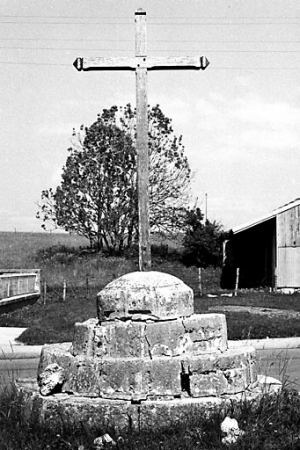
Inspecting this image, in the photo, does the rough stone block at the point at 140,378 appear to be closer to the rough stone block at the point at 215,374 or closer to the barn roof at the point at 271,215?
the rough stone block at the point at 215,374

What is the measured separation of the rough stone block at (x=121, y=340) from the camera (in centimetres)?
630

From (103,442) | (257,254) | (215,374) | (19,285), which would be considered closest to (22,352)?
(215,374)

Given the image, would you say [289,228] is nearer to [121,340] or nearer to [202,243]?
[202,243]

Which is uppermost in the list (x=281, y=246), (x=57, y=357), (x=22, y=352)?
(x=281, y=246)

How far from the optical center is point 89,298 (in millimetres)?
24984

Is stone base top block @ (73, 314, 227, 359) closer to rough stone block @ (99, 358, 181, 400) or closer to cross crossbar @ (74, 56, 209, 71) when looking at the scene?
rough stone block @ (99, 358, 181, 400)

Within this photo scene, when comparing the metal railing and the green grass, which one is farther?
the metal railing

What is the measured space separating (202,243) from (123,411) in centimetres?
3295

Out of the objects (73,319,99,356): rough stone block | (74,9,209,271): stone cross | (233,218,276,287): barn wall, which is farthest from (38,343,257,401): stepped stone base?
(233,218,276,287): barn wall

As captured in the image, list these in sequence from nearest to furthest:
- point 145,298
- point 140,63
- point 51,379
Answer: point 51,379 < point 145,298 < point 140,63

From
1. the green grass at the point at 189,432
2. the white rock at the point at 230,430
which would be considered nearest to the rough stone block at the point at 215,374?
the green grass at the point at 189,432

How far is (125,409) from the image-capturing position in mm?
5930

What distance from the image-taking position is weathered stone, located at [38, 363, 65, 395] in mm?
6242

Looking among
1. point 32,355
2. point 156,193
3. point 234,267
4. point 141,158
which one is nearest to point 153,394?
point 141,158
